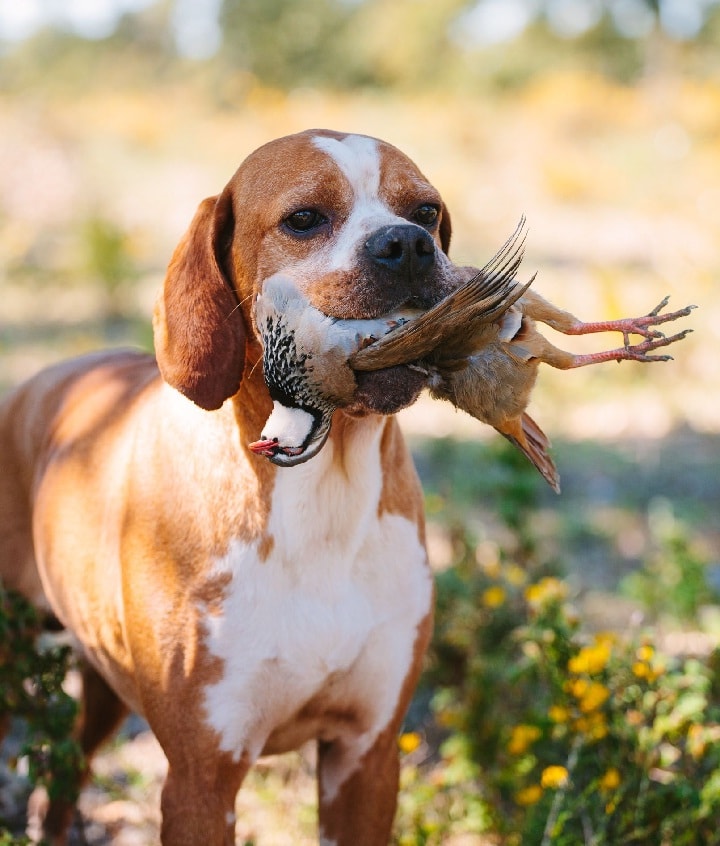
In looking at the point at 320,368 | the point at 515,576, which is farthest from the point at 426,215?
the point at 515,576

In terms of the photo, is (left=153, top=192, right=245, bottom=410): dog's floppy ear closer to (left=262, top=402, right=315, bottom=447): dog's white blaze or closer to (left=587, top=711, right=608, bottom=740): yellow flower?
(left=262, top=402, right=315, bottom=447): dog's white blaze

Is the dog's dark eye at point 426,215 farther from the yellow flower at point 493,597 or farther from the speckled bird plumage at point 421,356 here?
the yellow flower at point 493,597

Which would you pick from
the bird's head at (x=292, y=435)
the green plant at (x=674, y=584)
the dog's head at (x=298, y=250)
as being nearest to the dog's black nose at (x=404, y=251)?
the dog's head at (x=298, y=250)

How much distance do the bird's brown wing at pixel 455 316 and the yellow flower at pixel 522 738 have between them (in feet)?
4.23

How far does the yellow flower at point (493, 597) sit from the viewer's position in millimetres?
3285

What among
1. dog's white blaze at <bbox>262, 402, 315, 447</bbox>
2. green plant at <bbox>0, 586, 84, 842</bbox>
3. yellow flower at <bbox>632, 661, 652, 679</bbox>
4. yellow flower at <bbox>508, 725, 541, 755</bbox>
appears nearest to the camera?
dog's white blaze at <bbox>262, 402, 315, 447</bbox>

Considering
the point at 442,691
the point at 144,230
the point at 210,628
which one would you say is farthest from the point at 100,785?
the point at 144,230

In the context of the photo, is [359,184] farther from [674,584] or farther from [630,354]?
[674,584]

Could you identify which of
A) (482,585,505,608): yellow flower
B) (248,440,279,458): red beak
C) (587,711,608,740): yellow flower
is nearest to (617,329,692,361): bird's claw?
(248,440,279,458): red beak

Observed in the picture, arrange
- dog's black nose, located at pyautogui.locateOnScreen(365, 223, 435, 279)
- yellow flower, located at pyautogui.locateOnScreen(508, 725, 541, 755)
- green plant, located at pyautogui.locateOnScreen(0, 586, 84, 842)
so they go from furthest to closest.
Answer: yellow flower, located at pyautogui.locateOnScreen(508, 725, 541, 755) → green plant, located at pyautogui.locateOnScreen(0, 586, 84, 842) → dog's black nose, located at pyautogui.locateOnScreen(365, 223, 435, 279)

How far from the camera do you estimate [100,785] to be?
11.0 ft

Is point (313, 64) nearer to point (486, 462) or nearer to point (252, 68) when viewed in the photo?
point (252, 68)

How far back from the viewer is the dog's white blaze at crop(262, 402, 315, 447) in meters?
1.92

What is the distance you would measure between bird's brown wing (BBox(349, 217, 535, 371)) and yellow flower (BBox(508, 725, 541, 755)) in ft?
4.23
